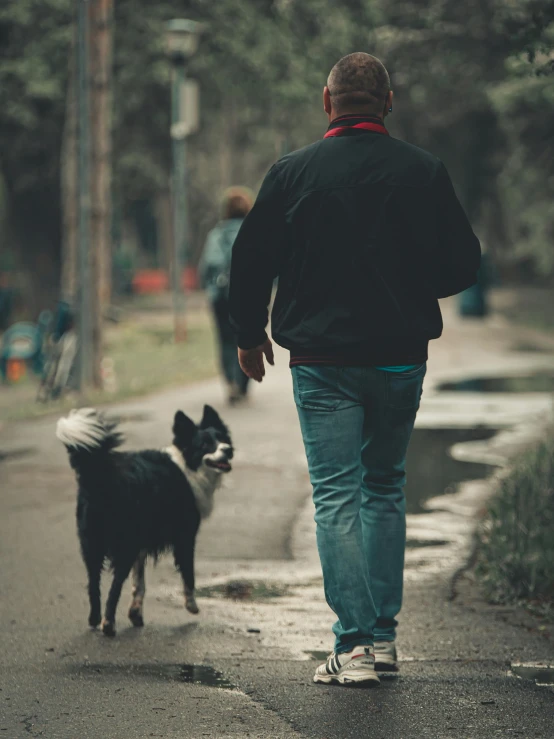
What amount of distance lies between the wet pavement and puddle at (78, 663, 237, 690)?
1cm

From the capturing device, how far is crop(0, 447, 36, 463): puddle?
1033 cm

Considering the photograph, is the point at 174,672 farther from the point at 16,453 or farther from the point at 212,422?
the point at 16,453

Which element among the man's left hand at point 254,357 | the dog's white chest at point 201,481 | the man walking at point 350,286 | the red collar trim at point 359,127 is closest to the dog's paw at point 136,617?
the dog's white chest at point 201,481

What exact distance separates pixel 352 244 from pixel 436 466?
557 cm

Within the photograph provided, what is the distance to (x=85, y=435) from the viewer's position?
5242 mm

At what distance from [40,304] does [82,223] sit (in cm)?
1444

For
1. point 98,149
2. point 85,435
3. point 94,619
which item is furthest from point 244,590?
point 98,149

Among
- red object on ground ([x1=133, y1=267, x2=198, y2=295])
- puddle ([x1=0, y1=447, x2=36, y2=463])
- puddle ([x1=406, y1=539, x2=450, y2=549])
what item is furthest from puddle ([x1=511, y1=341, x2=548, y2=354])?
red object on ground ([x1=133, y1=267, x2=198, y2=295])

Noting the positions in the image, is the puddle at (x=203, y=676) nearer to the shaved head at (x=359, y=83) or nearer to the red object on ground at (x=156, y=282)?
the shaved head at (x=359, y=83)

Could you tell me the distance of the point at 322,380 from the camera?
4570 millimetres

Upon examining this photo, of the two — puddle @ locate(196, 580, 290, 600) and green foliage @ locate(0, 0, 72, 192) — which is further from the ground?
green foliage @ locate(0, 0, 72, 192)

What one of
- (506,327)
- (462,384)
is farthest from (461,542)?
(506,327)

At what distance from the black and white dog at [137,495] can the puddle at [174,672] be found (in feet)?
1.64

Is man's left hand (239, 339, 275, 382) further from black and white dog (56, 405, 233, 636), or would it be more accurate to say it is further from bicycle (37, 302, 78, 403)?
bicycle (37, 302, 78, 403)
